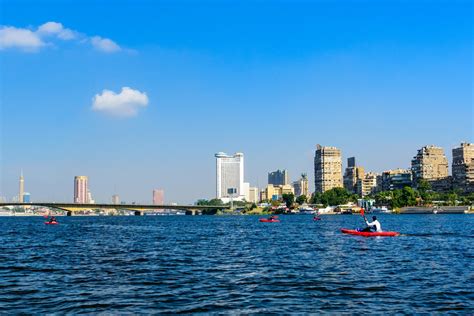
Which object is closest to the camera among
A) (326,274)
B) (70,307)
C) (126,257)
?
(70,307)

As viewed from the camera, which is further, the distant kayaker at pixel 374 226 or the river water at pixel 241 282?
the distant kayaker at pixel 374 226

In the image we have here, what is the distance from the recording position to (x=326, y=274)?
1449 inches

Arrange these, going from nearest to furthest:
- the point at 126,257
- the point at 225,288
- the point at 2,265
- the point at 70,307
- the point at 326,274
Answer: the point at 70,307
the point at 225,288
the point at 326,274
the point at 2,265
the point at 126,257

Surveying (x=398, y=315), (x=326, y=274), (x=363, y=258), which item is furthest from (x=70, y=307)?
(x=363, y=258)

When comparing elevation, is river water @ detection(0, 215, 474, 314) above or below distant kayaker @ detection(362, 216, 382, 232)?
below

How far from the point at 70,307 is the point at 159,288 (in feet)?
20.9

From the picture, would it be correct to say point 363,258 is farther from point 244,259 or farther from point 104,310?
point 104,310

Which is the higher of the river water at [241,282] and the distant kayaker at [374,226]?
the distant kayaker at [374,226]

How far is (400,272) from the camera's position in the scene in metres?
37.6

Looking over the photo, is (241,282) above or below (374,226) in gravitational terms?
below

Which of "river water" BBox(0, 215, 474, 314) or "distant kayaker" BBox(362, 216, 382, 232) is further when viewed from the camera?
"distant kayaker" BBox(362, 216, 382, 232)

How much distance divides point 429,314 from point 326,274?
1303 centimetres

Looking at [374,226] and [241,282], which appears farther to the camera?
[374,226]

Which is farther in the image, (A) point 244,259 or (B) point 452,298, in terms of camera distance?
(A) point 244,259
